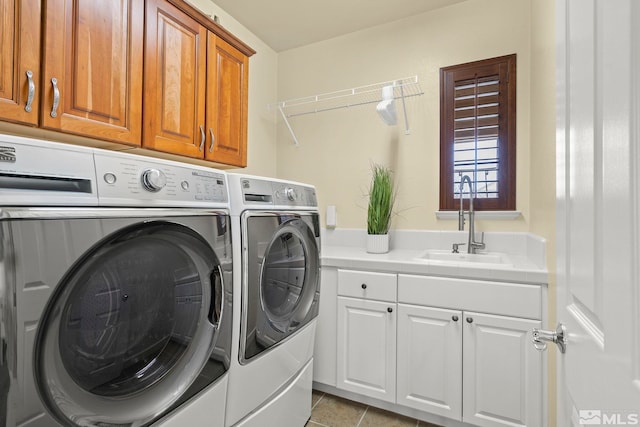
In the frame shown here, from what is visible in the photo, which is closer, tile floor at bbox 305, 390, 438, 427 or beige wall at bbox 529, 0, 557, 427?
beige wall at bbox 529, 0, 557, 427

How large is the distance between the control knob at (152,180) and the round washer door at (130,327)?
10 centimetres

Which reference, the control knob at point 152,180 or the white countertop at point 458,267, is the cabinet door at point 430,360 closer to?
the white countertop at point 458,267

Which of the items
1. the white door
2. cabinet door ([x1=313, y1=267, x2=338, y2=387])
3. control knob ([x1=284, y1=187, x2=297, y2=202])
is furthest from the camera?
cabinet door ([x1=313, y1=267, x2=338, y2=387])

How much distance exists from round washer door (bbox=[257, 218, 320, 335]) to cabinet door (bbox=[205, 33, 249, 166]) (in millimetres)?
716

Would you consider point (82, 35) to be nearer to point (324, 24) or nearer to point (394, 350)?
point (324, 24)

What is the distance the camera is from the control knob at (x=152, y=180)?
827mm

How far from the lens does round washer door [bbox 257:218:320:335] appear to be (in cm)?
128

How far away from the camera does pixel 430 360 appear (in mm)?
1611

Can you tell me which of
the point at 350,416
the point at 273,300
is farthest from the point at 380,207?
the point at 350,416

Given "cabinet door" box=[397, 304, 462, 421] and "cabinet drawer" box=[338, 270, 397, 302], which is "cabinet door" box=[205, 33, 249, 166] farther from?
"cabinet door" box=[397, 304, 462, 421]

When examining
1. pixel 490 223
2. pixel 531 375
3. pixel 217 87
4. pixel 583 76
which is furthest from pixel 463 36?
pixel 531 375

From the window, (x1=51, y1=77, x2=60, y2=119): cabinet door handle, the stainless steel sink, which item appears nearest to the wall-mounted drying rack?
the window

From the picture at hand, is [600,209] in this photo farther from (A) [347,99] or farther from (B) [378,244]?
(A) [347,99]

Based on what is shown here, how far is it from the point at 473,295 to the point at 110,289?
1490 mm
